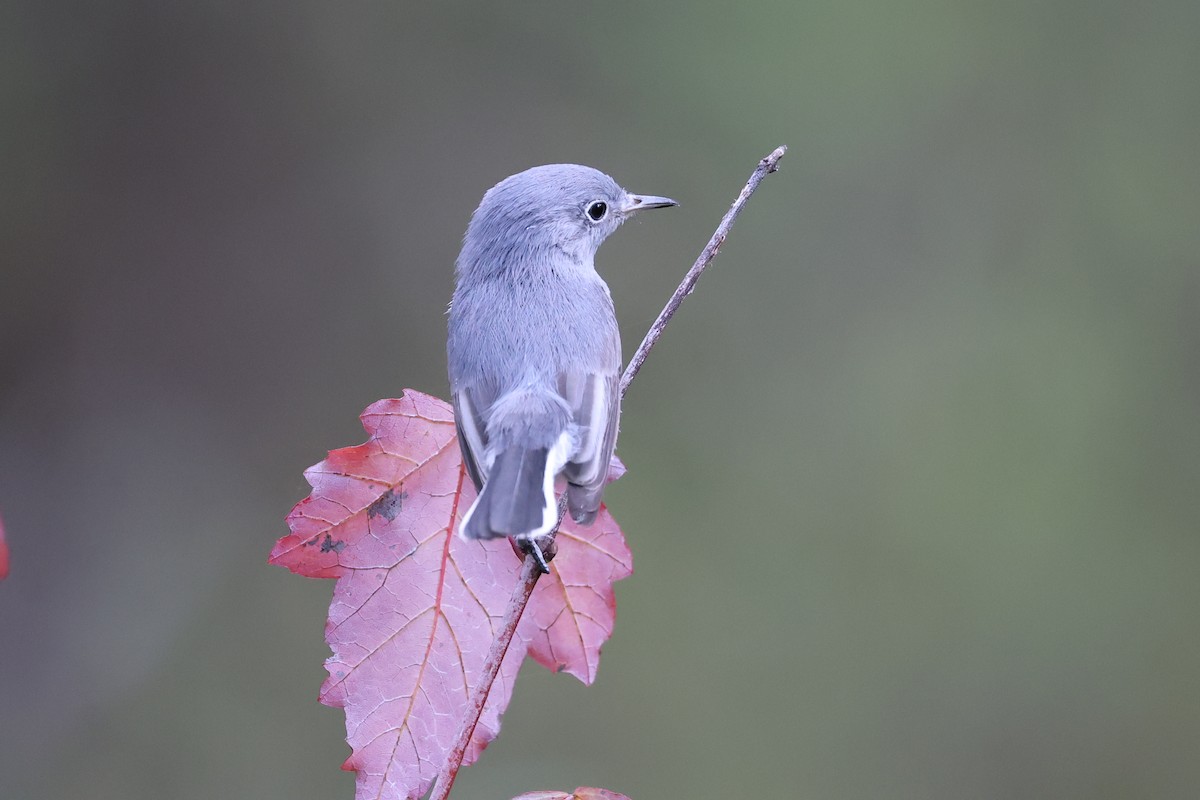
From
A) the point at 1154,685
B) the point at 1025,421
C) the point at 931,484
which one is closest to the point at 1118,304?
the point at 1025,421

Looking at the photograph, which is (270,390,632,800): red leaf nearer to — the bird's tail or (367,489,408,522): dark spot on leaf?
(367,489,408,522): dark spot on leaf

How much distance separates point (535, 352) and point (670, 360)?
243 centimetres

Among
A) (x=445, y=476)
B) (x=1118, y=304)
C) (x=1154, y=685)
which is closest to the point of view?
(x=445, y=476)

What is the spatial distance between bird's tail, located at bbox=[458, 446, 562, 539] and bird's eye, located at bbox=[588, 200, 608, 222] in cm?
72

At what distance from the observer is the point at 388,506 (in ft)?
6.31

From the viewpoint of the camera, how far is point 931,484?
436 centimetres

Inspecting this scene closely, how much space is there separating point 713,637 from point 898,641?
678 mm

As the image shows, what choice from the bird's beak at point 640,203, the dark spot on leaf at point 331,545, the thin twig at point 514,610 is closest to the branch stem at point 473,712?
the thin twig at point 514,610

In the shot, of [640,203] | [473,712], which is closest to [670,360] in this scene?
[640,203]

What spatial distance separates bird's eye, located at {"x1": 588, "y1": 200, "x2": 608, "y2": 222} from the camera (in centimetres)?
254

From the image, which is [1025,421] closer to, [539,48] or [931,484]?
[931,484]

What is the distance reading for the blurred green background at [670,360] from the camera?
417 centimetres

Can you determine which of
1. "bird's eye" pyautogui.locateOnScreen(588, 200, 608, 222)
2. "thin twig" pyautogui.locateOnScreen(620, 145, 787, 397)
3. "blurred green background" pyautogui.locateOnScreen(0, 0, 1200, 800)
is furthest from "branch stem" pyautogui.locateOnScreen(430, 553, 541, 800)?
"blurred green background" pyautogui.locateOnScreen(0, 0, 1200, 800)

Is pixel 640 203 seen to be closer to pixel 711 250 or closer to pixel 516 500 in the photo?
pixel 711 250
